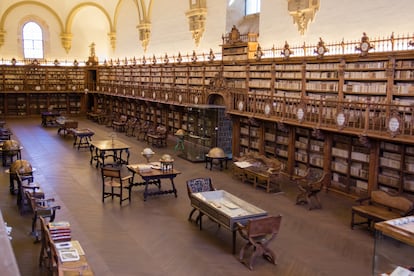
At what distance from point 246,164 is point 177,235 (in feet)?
12.5

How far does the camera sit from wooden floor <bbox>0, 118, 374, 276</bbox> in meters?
5.65

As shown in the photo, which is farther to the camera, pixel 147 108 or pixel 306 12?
pixel 147 108

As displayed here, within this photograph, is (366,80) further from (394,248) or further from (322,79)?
(394,248)

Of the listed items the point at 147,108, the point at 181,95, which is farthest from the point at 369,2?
the point at 147,108

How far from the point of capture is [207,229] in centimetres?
703

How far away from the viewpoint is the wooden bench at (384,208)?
662cm

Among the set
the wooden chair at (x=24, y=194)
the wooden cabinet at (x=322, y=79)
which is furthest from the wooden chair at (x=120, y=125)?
the wooden chair at (x=24, y=194)

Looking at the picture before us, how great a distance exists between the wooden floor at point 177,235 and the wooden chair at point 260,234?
0.43 ft

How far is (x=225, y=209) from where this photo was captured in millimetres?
6461

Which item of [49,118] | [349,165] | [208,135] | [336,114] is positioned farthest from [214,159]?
[49,118]

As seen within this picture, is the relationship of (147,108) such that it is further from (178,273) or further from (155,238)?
(178,273)

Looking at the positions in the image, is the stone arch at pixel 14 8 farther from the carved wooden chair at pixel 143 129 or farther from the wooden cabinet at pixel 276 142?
the wooden cabinet at pixel 276 142

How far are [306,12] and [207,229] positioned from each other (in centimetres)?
643

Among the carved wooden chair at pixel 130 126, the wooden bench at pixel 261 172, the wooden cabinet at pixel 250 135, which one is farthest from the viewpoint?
the carved wooden chair at pixel 130 126
